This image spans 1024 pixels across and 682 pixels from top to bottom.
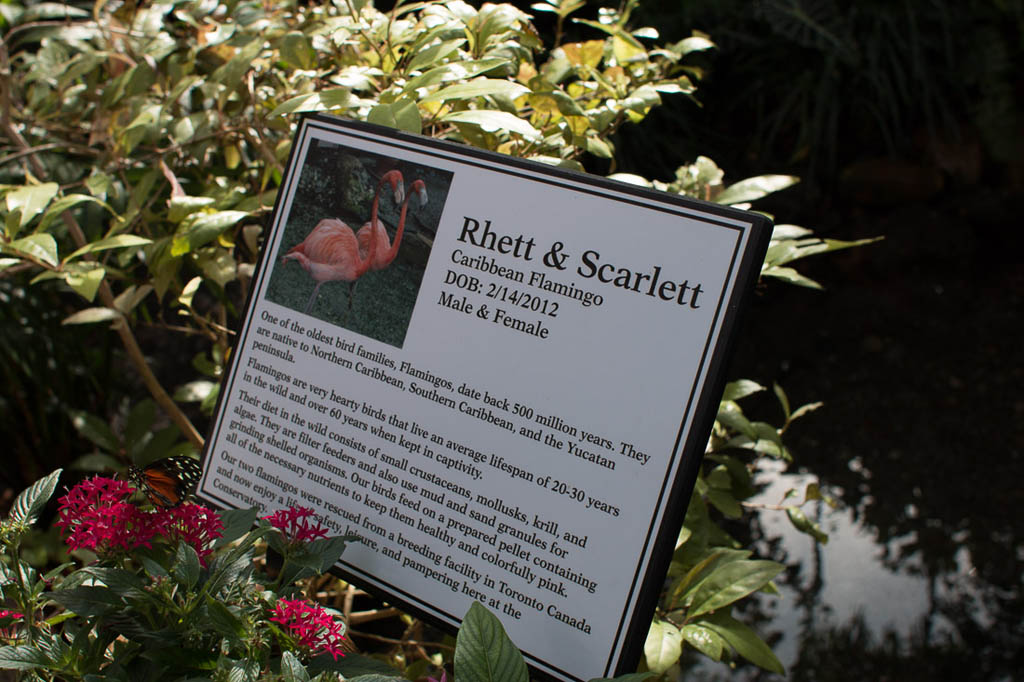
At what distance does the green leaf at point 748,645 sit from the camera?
1.03 m

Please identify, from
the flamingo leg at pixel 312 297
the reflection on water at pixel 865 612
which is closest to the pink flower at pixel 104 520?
the flamingo leg at pixel 312 297

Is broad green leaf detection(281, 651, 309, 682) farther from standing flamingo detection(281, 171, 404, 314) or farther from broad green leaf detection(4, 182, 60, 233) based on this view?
broad green leaf detection(4, 182, 60, 233)

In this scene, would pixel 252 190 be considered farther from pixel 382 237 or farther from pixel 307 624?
pixel 307 624

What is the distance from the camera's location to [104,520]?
2.71ft

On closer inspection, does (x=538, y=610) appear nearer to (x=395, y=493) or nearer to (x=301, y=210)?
(x=395, y=493)

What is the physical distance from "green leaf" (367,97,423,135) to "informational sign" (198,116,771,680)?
2 centimetres

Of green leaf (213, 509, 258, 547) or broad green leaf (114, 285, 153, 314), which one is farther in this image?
broad green leaf (114, 285, 153, 314)

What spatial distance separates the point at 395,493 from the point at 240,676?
1.07ft

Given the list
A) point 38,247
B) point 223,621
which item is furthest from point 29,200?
point 223,621

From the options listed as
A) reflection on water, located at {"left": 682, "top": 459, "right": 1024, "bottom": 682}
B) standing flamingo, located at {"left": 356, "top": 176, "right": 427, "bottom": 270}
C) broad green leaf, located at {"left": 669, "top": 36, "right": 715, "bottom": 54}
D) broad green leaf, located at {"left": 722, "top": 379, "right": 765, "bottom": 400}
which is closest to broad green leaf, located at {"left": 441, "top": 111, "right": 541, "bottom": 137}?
standing flamingo, located at {"left": 356, "top": 176, "right": 427, "bottom": 270}

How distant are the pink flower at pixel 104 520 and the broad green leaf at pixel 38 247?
0.40 meters

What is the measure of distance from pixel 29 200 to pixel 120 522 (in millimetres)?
606

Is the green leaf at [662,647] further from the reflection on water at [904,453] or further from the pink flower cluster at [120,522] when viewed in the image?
the reflection on water at [904,453]

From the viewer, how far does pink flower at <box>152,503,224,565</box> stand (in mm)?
856
